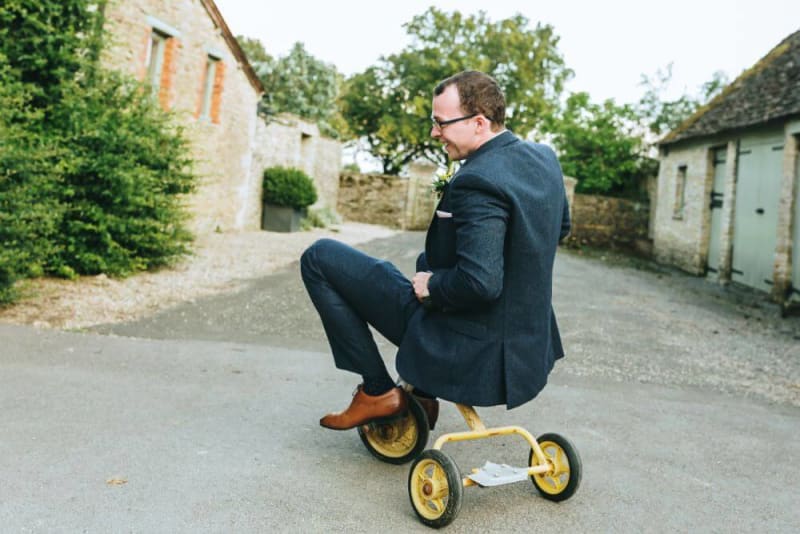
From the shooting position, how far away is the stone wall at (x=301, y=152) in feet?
65.8

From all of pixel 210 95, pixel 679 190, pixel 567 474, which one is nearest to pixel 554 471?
pixel 567 474

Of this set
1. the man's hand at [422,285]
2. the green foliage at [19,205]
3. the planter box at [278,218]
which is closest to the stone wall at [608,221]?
the planter box at [278,218]

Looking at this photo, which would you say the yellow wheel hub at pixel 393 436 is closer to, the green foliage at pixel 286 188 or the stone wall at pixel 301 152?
the stone wall at pixel 301 152

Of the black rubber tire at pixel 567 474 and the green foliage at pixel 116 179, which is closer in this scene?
the black rubber tire at pixel 567 474

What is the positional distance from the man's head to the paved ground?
1450 mm

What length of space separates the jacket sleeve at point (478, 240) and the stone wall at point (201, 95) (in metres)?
11.4

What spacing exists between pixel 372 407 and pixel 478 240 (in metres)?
0.95

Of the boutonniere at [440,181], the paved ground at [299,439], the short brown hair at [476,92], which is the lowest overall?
the paved ground at [299,439]

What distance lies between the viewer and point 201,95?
17.1 m

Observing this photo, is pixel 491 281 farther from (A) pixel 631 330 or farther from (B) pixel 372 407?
(A) pixel 631 330

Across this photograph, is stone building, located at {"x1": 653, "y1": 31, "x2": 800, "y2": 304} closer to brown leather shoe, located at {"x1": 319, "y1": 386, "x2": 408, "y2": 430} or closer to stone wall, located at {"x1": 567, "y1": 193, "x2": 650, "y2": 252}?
stone wall, located at {"x1": 567, "y1": 193, "x2": 650, "y2": 252}

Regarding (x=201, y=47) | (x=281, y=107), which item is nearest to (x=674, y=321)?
(x=201, y=47)

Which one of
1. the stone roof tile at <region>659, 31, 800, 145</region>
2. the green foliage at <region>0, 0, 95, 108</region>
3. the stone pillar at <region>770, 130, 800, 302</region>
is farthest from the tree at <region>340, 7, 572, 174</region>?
the green foliage at <region>0, 0, 95, 108</region>

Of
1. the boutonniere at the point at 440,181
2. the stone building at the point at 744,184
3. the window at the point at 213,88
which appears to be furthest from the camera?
the window at the point at 213,88
